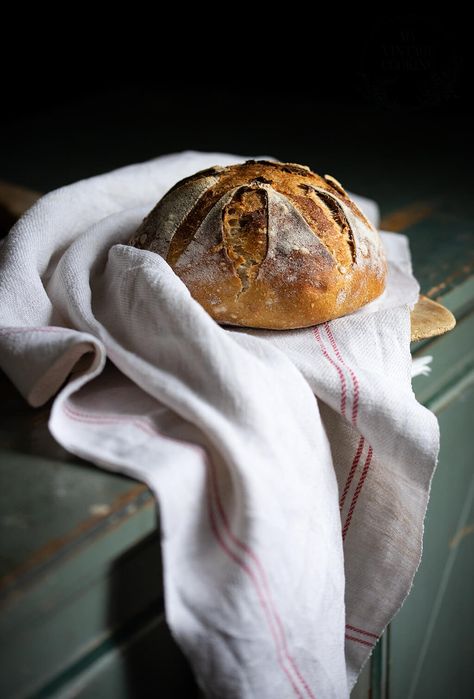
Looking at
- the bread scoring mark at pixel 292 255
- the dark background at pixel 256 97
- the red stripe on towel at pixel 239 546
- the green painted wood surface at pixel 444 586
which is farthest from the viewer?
the dark background at pixel 256 97

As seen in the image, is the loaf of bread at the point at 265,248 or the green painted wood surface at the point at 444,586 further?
the green painted wood surface at the point at 444,586

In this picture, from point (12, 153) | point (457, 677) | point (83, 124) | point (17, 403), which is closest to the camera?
point (17, 403)

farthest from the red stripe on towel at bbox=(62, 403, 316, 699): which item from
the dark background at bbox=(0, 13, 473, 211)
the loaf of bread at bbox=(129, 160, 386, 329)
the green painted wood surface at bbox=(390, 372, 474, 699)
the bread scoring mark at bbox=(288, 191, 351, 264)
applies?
the dark background at bbox=(0, 13, 473, 211)

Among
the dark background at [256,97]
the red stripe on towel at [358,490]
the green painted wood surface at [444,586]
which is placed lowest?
the green painted wood surface at [444,586]

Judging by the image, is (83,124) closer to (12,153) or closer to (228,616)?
(12,153)

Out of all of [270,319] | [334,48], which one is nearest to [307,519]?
[270,319]

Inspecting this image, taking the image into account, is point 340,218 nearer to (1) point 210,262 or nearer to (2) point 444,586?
(1) point 210,262

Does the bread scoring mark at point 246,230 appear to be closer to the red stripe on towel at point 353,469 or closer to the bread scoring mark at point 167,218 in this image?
the bread scoring mark at point 167,218

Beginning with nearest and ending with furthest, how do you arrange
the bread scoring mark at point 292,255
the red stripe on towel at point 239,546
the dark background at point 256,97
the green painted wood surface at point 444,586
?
the red stripe on towel at point 239,546, the bread scoring mark at point 292,255, the green painted wood surface at point 444,586, the dark background at point 256,97

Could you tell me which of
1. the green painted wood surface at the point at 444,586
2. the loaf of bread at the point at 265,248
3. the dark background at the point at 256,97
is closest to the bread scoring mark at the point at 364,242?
the loaf of bread at the point at 265,248
